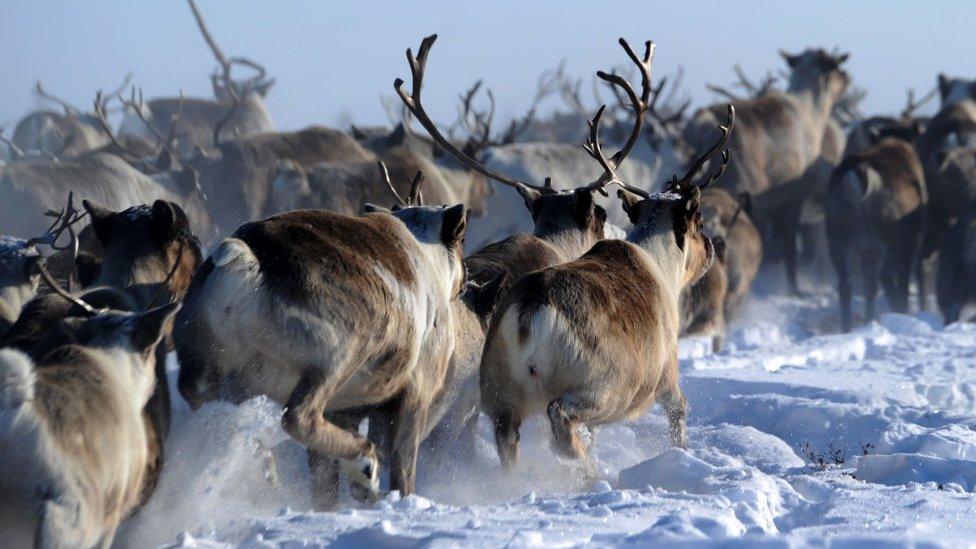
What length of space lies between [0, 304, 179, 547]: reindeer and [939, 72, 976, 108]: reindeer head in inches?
692

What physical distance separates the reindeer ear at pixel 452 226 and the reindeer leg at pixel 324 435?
1.15 meters

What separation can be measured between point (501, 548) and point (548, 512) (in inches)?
29.8

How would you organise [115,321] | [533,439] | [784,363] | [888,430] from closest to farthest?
[115,321] < [533,439] < [888,430] < [784,363]

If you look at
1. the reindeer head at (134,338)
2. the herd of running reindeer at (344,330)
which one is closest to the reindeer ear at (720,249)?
the herd of running reindeer at (344,330)

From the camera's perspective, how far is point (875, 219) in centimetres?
1616

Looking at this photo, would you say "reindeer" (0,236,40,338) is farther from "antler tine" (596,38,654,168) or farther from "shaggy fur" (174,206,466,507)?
"antler tine" (596,38,654,168)

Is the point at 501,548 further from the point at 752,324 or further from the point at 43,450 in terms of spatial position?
the point at 752,324

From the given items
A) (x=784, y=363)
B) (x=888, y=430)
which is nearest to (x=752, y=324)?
(x=784, y=363)

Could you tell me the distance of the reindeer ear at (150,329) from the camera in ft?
15.4

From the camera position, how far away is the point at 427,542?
4.31 metres

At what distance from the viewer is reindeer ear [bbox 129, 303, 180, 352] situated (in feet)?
15.4

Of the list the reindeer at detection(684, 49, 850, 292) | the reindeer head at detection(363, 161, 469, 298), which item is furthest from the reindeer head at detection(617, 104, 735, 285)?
the reindeer at detection(684, 49, 850, 292)

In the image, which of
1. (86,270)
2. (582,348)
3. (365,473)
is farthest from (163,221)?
(582,348)

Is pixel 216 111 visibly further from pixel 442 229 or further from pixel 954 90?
pixel 442 229
